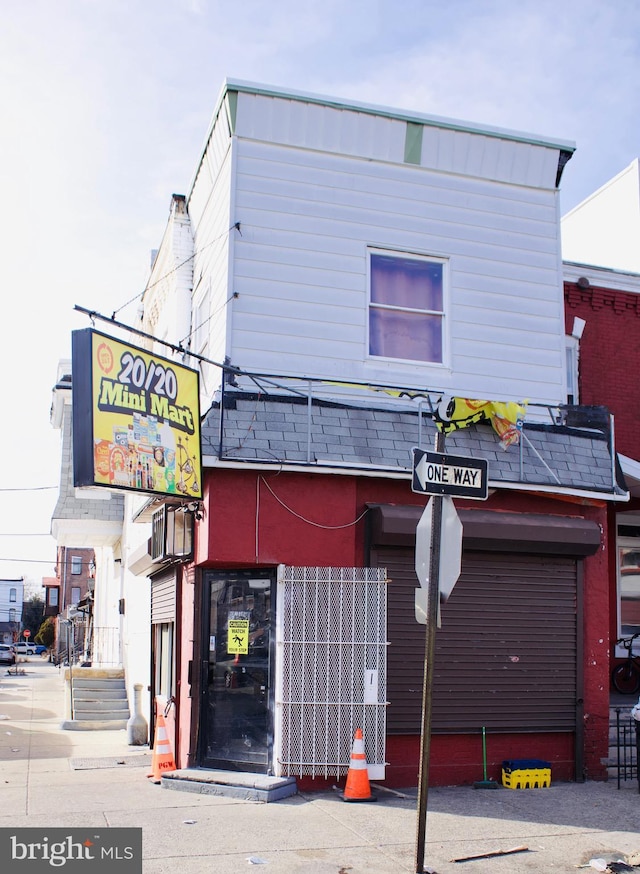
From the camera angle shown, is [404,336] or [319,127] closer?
[319,127]

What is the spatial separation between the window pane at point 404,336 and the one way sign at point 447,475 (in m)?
4.73

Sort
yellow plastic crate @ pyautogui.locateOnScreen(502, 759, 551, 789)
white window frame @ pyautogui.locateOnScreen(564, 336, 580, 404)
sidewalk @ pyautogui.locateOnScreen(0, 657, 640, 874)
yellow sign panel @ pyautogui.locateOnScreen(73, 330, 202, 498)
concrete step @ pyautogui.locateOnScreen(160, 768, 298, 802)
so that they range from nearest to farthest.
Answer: sidewalk @ pyautogui.locateOnScreen(0, 657, 640, 874) → yellow sign panel @ pyautogui.locateOnScreen(73, 330, 202, 498) → concrete step @ pyautogui.locateOnScreen(160, 768, 298, 802) → yellow plastic crate @ pyautogui.locateOnScreen(502, 759, 551, 789) → white window frame @ pyautogui.locateOnScreen(564, 336, 580, 404)

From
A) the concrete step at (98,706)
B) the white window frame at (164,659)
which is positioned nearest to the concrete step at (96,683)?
the concrete step at (98,706)

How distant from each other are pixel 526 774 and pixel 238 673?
3608 mm

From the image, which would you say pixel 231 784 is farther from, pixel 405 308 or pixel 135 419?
pixel 405 308

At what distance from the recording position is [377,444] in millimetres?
11305

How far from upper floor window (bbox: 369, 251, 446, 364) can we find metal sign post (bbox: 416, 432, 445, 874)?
5119 mm

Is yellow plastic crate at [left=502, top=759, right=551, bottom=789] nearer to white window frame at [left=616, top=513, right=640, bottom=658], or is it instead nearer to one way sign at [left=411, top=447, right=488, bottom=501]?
one way sign at [left=411, top=447, right=488, bottom=501]

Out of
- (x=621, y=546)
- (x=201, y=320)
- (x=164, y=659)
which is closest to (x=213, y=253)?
(x=201, y=320)

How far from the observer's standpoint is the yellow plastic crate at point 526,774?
11.0 m

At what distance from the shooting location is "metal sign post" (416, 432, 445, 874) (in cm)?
726

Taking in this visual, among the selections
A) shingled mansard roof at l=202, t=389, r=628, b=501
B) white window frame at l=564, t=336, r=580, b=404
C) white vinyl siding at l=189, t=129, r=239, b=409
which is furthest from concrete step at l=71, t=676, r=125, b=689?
white window frame at l=564, t=336, r=580, b=404

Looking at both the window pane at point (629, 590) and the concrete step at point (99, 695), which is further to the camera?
the concrete step at point (99, 695)

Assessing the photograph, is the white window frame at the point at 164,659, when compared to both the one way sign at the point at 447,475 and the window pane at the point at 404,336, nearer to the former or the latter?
the window pane at the point at 404,336
